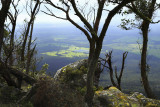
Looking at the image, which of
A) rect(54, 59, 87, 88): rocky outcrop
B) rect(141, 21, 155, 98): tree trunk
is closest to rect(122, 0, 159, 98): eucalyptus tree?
rect(141, 21, 155, 98): tree trunk

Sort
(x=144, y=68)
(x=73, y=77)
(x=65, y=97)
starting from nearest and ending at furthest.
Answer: (x=65, y=97) → (x=73, y=77) → (x=144, y=68)

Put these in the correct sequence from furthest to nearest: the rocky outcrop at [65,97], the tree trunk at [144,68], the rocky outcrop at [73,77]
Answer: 1. the tree trunk at [144,68]
2. the rocky outcrop at [73,77]
3. the rocky outcrop at [65,97]

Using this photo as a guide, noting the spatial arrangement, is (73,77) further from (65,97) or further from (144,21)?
(144,21)

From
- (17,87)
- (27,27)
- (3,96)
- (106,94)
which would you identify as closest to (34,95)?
(3,96)

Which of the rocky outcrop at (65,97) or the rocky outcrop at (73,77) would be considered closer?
the rocky outcrop at (65,97)

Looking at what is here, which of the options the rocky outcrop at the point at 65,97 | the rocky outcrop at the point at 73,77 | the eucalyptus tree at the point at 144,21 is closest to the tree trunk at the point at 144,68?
the eucalyptus tree at the point at 144,21

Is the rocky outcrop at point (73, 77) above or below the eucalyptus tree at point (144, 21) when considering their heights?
below

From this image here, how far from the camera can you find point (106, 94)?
11438 millimetres

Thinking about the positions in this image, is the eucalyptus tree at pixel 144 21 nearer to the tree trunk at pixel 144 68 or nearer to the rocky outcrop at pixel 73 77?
the tree trunk at pixel 144 68

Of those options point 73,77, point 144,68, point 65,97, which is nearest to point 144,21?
point 144,68

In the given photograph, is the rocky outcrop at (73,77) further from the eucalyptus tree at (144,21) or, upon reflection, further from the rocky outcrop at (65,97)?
the eucalyptus tree at (144,21)

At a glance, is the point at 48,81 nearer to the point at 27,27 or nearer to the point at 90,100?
the point at 90,100

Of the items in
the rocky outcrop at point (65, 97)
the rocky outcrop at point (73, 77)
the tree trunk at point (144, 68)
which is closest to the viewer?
the rocky outcrop at point (65, 97)

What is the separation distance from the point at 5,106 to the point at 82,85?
7666mm
